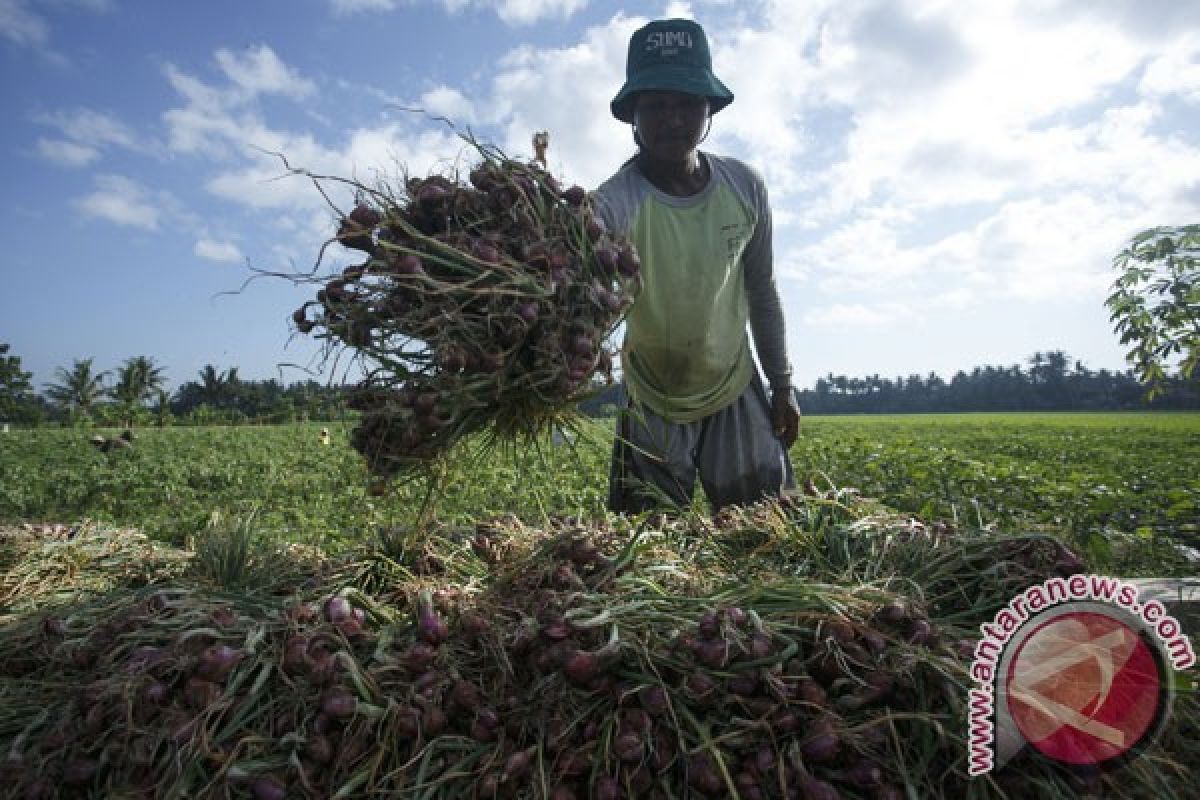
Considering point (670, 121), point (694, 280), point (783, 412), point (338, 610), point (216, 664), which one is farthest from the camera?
point (783, 412)

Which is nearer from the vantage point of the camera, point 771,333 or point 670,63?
point 670,63

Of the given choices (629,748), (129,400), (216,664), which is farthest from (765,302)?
(129,400)

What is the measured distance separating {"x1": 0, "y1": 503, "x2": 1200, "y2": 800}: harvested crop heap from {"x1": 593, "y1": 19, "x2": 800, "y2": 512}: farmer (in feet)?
4.32

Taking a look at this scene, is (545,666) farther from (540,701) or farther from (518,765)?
(518,765)

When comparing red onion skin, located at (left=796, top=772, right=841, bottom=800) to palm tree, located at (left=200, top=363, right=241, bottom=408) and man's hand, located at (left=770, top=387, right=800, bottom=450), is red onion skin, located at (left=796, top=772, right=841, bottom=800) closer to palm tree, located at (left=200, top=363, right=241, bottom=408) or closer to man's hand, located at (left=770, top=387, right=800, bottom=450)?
man's hand, located at (left=770, top=387, right=800, bottom=450)

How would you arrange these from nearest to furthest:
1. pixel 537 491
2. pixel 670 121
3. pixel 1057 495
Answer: pixel 537 491 → pixel 670 121 → pixel 1057 495

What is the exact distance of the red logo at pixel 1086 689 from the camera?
4.43 feet

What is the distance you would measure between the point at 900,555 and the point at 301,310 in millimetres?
1929

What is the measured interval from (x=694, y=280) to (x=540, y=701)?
2247mm

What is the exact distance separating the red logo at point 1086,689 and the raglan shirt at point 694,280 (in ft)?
6.11

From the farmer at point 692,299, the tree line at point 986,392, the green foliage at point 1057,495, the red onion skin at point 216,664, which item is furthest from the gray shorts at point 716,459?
the tree line at point 986,392

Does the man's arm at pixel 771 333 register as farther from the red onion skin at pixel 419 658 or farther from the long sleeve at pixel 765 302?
the red onion skin at pixel 419 658

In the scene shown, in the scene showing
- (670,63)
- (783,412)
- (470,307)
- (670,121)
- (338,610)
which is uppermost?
(670,63)

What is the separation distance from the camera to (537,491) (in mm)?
2500
